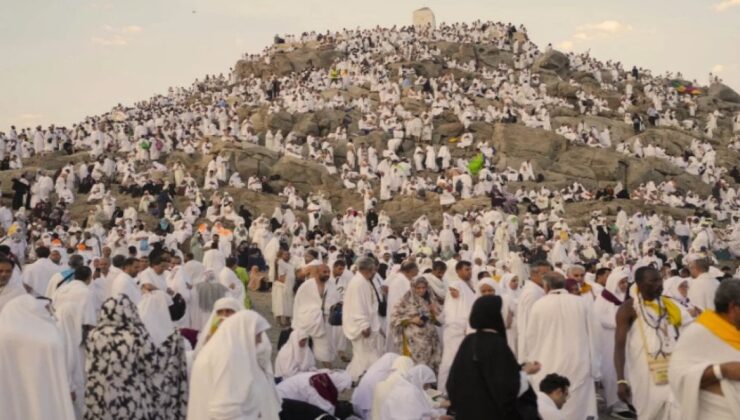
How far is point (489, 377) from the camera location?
183 inches

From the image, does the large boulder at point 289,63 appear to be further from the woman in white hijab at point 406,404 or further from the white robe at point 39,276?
the woman in white hijab at point 406,404

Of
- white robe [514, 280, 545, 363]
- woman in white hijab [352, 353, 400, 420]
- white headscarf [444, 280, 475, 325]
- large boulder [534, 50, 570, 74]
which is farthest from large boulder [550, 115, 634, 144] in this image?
woman in white hijab [352, 353, 400, 420]

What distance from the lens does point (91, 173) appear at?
31.8 meters

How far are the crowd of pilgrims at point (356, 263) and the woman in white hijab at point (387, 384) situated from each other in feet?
0.08

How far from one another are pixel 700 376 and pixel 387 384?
2.94 meters

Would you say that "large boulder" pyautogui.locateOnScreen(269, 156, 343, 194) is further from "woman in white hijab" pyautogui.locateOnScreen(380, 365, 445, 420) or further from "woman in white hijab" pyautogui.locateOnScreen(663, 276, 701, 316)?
"woman in white hijab" pyautogui.locateOnScreen(380, 365, 445, 420)

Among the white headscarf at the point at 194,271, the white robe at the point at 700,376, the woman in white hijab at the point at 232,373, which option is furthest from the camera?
the white headscarf at the point at 194,271

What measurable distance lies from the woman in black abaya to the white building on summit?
69440 mm

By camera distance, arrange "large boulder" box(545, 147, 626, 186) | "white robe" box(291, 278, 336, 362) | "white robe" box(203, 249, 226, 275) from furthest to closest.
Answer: "large boulder" box(545, 147, 626, 186) → "white robe" box(203, 249, 226, 275) → "white robe" box(291, 278, 336, 362)

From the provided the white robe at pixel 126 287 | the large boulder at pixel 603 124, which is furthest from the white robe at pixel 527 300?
the large boulder at pixel 603 124

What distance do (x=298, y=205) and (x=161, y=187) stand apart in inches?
193

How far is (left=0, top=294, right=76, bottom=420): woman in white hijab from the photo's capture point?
17.9 feet

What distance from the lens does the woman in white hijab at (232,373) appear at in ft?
17.5

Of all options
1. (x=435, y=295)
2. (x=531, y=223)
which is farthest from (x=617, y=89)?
(x=435, y=295)
